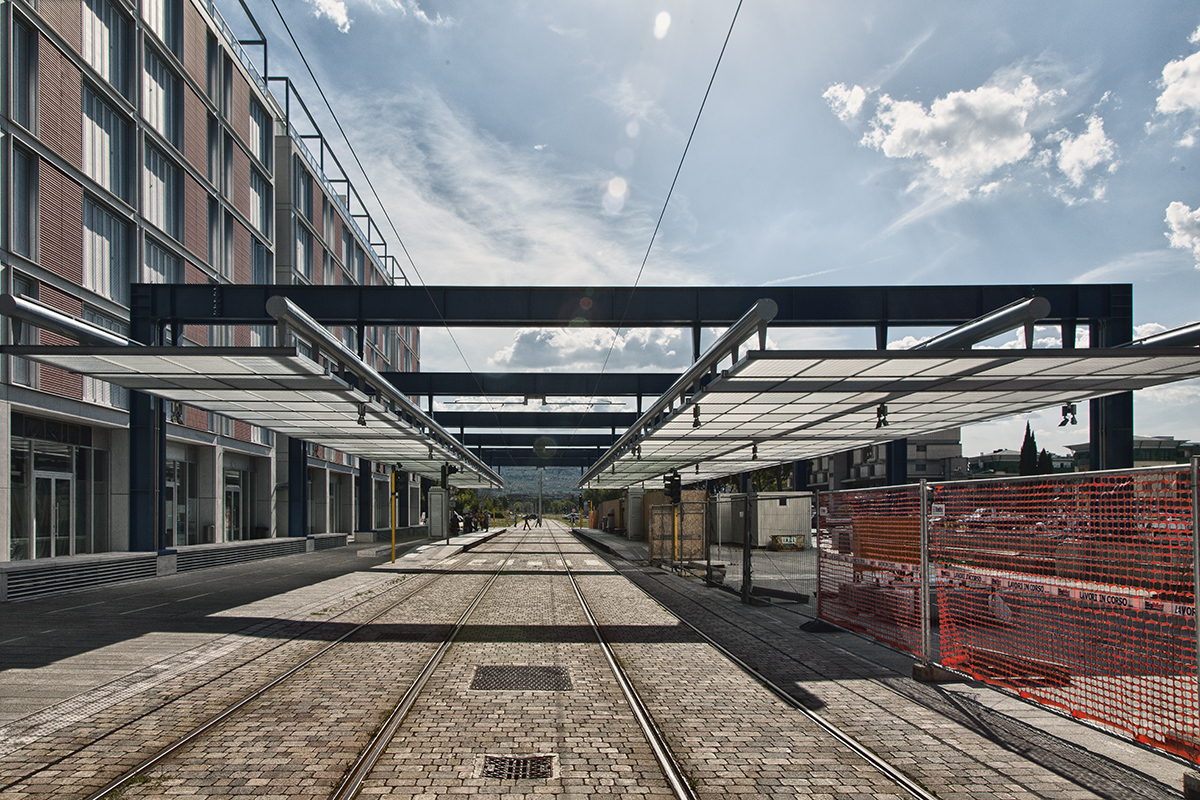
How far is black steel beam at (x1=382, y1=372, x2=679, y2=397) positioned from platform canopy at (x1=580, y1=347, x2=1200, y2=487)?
451cm

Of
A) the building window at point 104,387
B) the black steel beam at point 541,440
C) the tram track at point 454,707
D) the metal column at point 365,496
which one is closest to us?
the tram track at point 454,707

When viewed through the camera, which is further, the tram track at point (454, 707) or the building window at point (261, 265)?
the building window at point (261, 265)

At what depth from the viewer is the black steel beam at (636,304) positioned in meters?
20.0

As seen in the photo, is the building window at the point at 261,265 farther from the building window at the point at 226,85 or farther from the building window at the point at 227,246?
the building window at the point at 226,85

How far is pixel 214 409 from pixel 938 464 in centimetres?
10586

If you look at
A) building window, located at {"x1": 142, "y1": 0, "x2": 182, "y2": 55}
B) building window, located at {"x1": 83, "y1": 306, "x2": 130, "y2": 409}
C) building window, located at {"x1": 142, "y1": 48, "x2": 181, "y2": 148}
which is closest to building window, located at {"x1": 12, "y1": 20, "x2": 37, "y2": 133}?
building window, located at {"x1": 83, "y1": 306, "x2": 130, "y2": 409}

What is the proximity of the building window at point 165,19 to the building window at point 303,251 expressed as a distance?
45.3 ft

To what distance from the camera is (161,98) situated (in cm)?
2528

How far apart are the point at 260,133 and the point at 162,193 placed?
36.7 feet

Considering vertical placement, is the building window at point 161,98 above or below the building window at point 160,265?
above

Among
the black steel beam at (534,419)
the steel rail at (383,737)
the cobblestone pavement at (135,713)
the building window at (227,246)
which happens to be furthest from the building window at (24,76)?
the black steel beam at (534,419)

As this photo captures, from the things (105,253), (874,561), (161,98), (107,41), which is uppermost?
(107,41)

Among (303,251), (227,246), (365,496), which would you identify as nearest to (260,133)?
(227,246)

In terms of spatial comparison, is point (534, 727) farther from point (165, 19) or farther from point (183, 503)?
point (165, 19)
